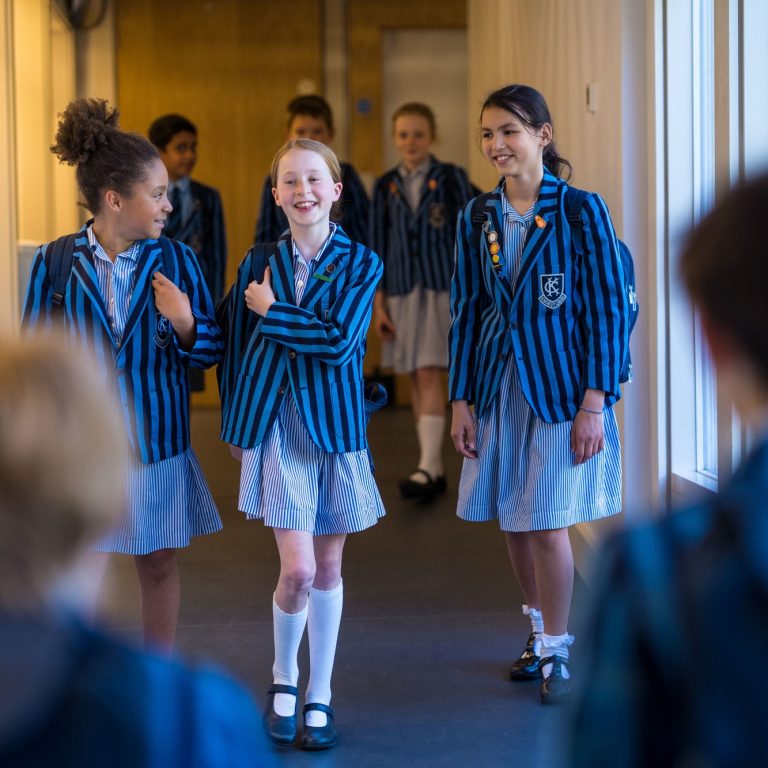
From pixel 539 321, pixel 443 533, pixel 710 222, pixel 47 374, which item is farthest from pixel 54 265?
pixel 443 533

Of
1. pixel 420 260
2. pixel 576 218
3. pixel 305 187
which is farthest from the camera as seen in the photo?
pixel 420 260

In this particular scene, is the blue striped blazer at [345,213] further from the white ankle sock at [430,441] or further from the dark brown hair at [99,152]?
the dark brown hair at [99,152]

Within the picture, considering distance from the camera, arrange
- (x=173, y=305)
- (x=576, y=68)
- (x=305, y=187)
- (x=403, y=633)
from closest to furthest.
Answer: (x=173, y=305) → (x=305, y=187) → (x=403, y=633) → (x=576, y=68)

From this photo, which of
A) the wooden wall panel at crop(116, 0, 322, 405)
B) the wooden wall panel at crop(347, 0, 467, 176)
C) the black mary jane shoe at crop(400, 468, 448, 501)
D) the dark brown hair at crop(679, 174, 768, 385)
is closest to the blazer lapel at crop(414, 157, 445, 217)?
the black mary jane shoe at crop(400, 468, 448, 501)

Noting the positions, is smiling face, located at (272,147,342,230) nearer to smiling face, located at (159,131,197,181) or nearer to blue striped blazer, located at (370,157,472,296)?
blue striped blazer, located at (370,157,472,296)

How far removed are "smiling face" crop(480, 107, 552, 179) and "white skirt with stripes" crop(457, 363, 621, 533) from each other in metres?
0.47

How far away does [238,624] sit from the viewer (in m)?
3.46

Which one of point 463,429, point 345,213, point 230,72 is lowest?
point 463,429

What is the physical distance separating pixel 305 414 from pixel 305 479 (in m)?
0.14

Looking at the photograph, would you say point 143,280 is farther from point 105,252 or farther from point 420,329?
point 420,329

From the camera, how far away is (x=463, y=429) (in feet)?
9.57

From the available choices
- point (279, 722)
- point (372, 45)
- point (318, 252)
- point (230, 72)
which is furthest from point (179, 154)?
point (372, 45)

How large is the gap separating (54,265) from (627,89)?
1762mm

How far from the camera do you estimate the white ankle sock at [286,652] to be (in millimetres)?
2588
